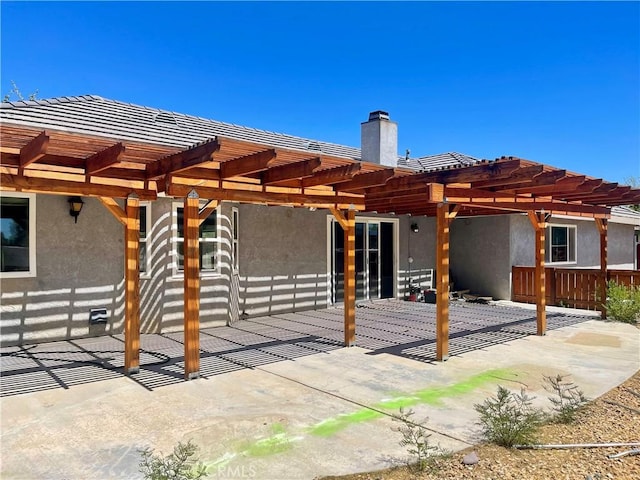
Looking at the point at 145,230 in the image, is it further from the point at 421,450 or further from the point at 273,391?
the point at 421,450

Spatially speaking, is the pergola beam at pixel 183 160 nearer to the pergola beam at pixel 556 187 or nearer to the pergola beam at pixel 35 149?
the pergola beam at pixel 35 149

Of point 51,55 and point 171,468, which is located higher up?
point 51,55

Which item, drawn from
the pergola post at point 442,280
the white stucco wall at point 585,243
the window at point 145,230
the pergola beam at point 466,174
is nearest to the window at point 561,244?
the white stucco wall at point 585,243

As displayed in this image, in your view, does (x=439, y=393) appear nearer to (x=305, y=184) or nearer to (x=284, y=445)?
(x=284, y=445)

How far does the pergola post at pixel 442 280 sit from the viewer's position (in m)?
6.82

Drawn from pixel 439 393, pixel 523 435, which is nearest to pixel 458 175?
pixel 439 393

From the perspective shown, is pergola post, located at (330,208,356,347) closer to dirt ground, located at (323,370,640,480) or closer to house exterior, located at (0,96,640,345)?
house exterior, located at (0,96,640,345)

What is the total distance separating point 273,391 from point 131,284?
2489 millimetres

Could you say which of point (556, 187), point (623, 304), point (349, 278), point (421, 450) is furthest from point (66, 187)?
point (623, 304)

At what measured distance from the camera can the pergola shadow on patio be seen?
5.98 metres

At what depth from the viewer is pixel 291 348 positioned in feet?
24.7

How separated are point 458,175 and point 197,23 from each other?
11777mm

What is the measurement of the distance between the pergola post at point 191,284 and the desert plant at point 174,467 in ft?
6.65

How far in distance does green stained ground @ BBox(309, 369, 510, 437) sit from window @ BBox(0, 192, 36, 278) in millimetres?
6025
